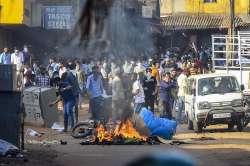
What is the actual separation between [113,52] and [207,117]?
3.28m

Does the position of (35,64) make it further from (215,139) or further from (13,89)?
(13,89)

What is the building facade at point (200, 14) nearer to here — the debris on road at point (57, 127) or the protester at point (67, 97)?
the debris on road at point (57, 127)

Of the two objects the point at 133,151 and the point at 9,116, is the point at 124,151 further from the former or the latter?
the point at 9,116

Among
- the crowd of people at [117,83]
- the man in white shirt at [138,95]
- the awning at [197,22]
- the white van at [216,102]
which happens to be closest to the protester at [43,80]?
the crowd of people at [117,83]

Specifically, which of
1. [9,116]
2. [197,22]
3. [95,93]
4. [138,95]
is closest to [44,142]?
[95,93]

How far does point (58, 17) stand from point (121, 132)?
20358mm

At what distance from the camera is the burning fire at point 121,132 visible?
1471 cm

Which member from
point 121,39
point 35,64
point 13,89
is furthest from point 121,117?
point 35,64

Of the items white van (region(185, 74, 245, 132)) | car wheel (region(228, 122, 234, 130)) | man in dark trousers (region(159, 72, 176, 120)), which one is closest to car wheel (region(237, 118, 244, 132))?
white van (region(185, 74, 245, 132))

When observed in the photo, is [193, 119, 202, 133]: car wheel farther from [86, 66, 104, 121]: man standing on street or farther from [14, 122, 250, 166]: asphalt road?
[86, 66, 104, 121]: man standing on street

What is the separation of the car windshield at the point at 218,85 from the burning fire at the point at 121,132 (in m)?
4.06

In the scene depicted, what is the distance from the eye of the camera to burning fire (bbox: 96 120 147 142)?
14.7m

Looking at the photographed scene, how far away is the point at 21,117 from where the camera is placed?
11.4m

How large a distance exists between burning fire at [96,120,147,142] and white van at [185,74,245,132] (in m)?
3.61
